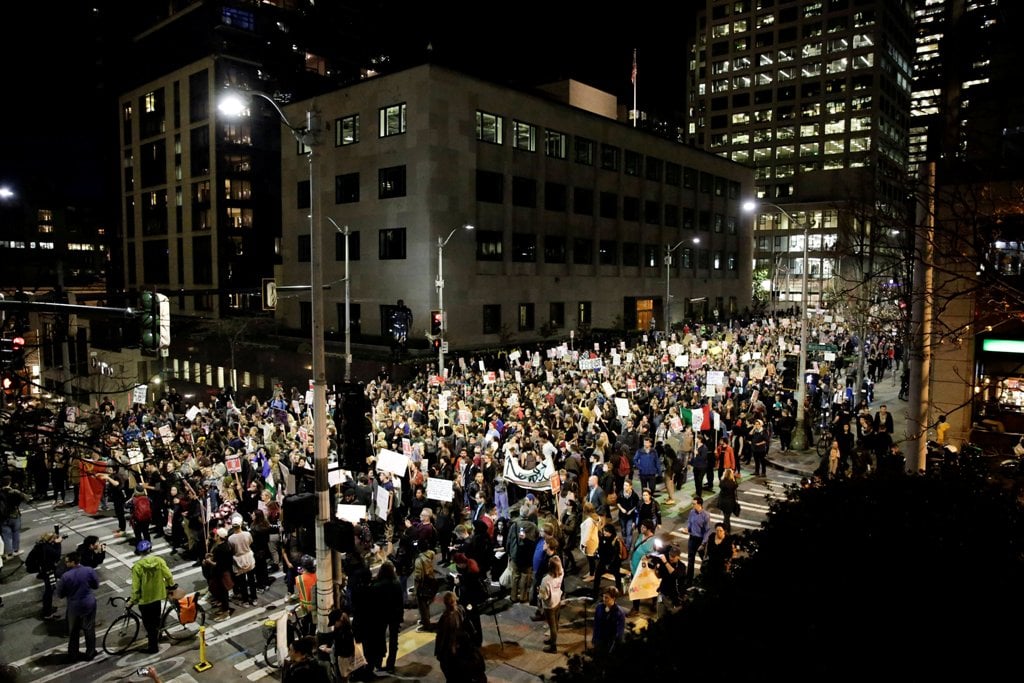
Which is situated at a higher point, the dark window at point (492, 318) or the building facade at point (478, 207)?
the building facade at point (478, 207)

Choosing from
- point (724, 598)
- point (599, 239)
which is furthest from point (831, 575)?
point (599, 239)

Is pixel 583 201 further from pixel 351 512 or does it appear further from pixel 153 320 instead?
pixel 153 320

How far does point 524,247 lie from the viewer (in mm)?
51062

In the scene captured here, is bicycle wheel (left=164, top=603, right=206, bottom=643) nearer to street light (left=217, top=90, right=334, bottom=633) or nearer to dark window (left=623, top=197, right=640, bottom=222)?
street light (left=217, top=90, right=334, bottom=633)

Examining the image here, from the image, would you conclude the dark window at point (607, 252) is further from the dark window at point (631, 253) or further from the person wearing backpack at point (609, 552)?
the person wearing backpack at point (609, 552)

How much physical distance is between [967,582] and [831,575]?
1.00 meters

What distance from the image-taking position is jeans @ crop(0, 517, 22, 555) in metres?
14.8

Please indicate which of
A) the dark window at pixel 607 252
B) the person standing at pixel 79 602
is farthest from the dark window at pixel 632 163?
the person standing at pixel 79 602

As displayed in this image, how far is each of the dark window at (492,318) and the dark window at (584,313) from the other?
31.9 ft

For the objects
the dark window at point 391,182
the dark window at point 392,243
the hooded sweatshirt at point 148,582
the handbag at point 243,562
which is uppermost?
the dark window at point 391,182

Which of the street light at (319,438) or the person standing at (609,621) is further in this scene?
the street light at (319,438)

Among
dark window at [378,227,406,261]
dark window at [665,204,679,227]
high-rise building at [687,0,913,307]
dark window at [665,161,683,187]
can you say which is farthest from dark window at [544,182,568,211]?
high-rise building at [687,0,913,307]

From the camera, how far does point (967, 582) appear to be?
5.32 m

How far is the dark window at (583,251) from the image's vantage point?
56.0 m
